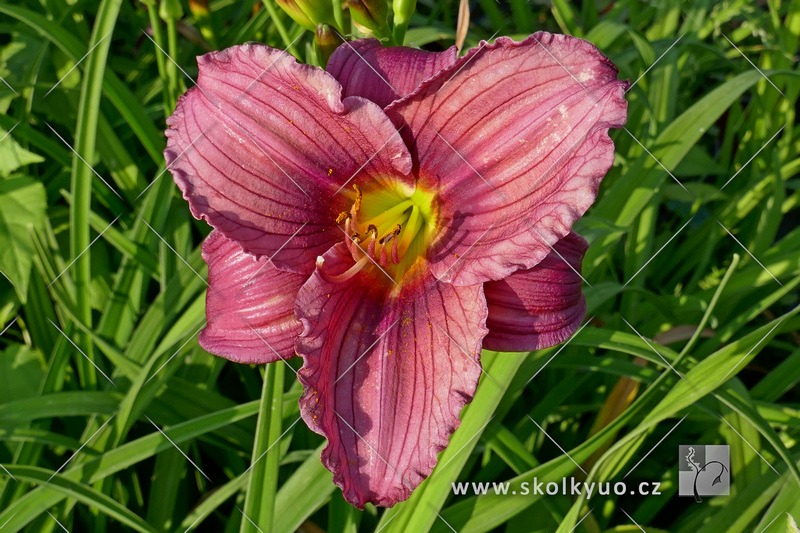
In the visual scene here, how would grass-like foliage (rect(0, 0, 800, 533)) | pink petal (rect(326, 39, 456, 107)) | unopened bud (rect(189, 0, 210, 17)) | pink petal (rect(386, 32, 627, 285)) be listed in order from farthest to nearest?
unopened bud (rect(189, 0, 210, 17)) < grass-like foliage (rect(0, 0, 800, 533)) < pink petal (rect(326, 39, 456, 107)) < pink petal (rect(386, 32, 627, 285))

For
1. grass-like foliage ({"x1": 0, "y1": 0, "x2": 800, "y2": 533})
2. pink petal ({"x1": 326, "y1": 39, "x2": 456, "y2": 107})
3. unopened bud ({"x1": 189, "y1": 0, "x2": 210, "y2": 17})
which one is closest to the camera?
pink petal ({"x1": 326, "y1": 39, "x2": 456, "y2": 107})

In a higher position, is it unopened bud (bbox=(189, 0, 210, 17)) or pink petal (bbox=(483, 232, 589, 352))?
unopened bud (bbox=(189, 0, 210, 17))

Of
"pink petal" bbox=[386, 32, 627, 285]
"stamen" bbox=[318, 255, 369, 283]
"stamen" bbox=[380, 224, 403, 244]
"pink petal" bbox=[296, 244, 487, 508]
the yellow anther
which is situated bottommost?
"pink petal" bbox=[296, 244, 487, 508]

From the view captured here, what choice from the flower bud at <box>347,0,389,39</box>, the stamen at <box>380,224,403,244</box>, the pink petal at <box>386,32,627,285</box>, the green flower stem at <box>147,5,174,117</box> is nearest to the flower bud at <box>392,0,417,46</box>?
the flower bud at <box>347,0,389,39</box>

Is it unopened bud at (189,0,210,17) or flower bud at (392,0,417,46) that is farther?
unopened bud at (189,0,210,17)

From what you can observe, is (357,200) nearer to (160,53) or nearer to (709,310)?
(709,310)

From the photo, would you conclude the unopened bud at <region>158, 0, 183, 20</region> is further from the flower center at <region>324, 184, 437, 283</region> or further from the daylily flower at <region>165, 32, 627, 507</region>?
the flower center at <region>324, 184, 437, 283</region>

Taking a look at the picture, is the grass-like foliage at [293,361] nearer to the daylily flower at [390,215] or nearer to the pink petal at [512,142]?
the daylily flower at [390,215]
